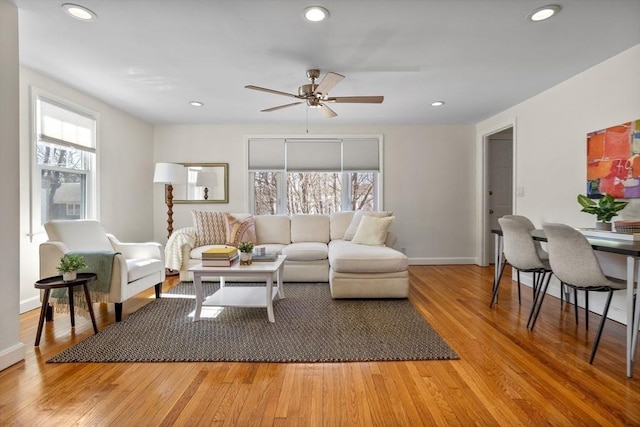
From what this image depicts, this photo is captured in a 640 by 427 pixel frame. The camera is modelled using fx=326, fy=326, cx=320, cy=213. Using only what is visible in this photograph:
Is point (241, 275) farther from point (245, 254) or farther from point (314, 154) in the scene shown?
point (314, 154)

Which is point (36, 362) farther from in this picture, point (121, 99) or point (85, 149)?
point (121, 99)

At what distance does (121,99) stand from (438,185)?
4.66 meters

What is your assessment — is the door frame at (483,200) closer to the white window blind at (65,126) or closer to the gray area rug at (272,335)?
the gray area rug at (272,335)

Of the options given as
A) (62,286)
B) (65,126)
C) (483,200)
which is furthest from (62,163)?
(483,200)

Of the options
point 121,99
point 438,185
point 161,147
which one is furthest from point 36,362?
point 438,185

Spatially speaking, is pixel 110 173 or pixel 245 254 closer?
pixel 245 254

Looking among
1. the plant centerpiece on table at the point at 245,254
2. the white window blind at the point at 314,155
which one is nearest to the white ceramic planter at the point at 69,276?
the plant centerpiece on table at the point at 245,254

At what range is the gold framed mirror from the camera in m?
5.29

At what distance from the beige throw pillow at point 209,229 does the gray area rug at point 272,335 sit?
1175 mm

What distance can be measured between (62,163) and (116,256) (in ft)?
5.21

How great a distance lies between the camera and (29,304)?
309cm

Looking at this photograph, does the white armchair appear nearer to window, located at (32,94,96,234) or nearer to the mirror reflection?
window, located at (32,94,96,234)

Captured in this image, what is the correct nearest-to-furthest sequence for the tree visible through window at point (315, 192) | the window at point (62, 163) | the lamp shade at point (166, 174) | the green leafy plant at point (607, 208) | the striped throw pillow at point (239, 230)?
the green leafy plant at point (607, 208)
the window at point (62, 163)
the striped throw pillow at point (239, 230)
the lamp shade at point (166, 174)
the tree visible through window at point (315, 192)

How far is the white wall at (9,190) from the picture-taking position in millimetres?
2020
